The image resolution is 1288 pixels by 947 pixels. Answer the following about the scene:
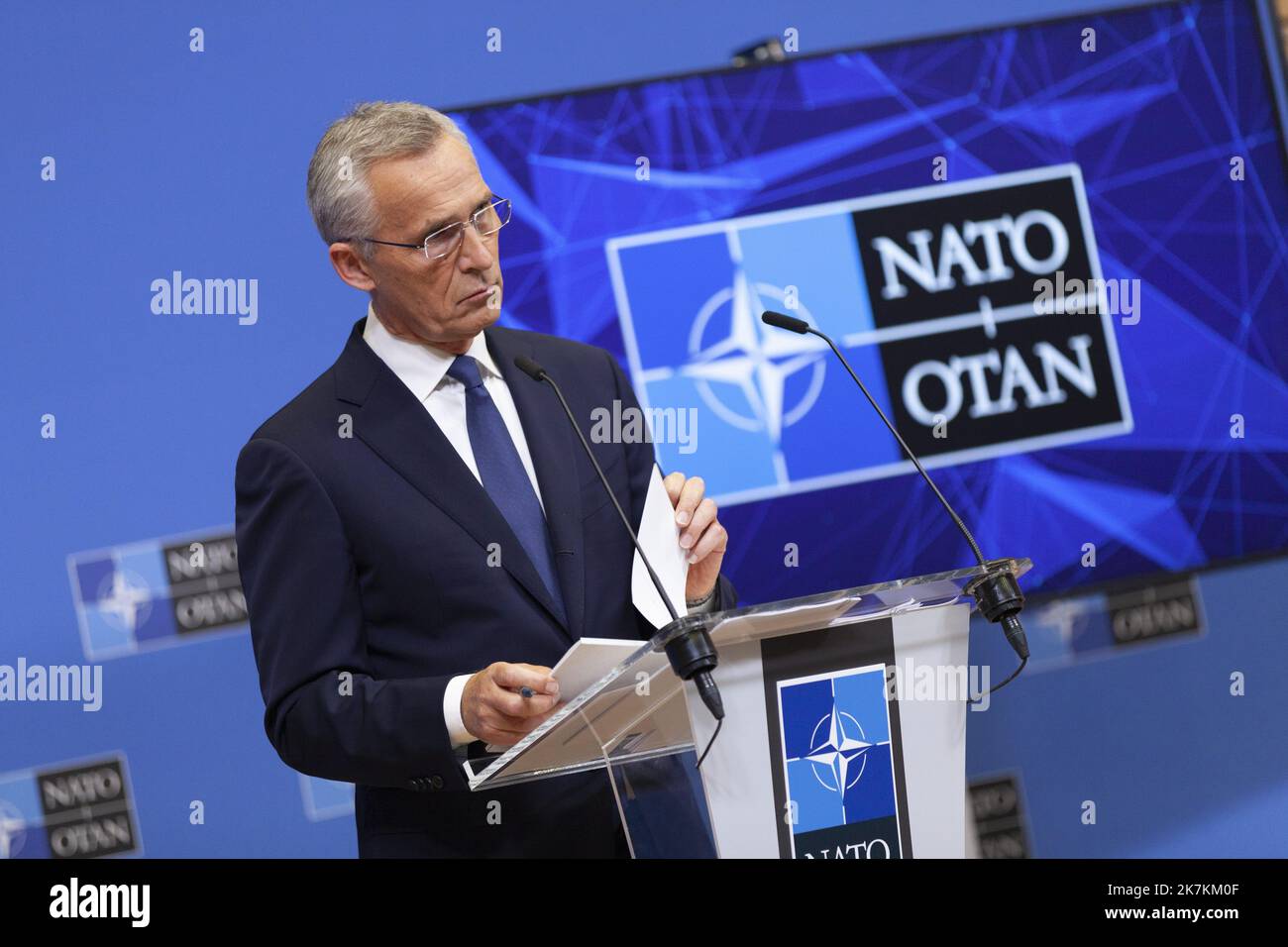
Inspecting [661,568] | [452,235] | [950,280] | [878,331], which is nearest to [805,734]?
[661,568]

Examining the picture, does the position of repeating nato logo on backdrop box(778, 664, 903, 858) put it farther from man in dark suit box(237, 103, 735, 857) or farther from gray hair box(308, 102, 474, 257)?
gray hair box(308, 102, 474, 257)

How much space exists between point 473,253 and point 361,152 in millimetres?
209

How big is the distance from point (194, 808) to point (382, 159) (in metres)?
1.88

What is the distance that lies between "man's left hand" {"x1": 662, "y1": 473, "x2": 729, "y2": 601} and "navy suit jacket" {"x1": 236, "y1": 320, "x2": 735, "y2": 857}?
0.10m

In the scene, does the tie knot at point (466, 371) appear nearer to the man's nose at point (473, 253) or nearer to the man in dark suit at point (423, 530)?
the man in dark suit at point (423, 530)

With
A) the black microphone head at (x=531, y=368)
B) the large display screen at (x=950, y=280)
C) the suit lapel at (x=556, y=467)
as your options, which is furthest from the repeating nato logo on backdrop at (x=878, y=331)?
the black microphone head at (x=531, y=368)

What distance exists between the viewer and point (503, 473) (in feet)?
6.69

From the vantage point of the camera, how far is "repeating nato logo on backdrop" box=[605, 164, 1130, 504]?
333 cm

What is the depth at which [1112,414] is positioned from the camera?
345 cm

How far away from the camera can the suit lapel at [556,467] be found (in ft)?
6.54

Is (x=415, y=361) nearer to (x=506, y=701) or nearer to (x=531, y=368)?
(x=531, y=368)

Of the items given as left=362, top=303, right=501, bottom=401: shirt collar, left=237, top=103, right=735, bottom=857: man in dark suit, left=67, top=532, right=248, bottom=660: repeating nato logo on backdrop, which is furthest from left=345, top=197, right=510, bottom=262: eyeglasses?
left=67, top=532, right=248, bottom=660: repeating nato logo on backdrop

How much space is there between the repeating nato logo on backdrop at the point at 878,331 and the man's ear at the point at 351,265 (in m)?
1.22

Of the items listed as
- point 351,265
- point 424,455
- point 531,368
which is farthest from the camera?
point 351,265
